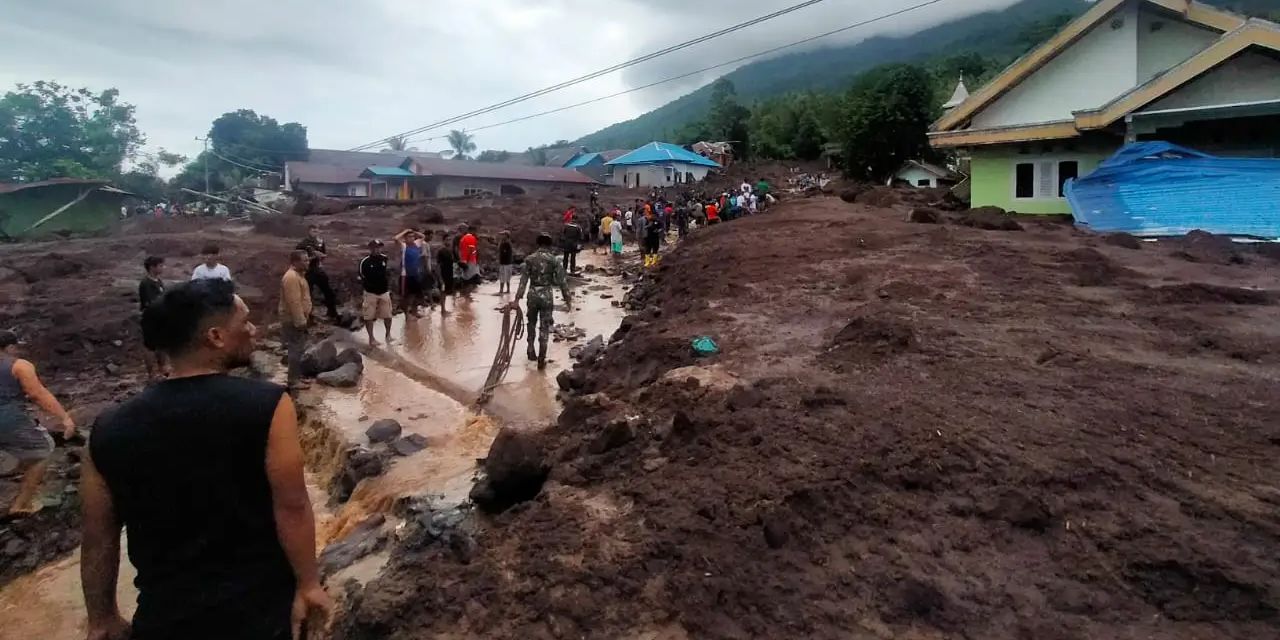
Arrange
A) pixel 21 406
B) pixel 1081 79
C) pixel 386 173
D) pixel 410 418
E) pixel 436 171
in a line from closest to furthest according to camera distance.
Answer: pixel 21 406
pixel 410 418
pixel 1081 79
pixel 386 173
pixel 436 171

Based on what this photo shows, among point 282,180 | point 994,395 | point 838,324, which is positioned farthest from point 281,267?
point 282,180

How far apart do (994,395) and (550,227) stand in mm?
22883

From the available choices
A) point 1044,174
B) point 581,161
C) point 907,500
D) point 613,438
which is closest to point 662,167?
point 581,161

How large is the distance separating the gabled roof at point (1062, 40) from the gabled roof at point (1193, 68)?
66.3 inches

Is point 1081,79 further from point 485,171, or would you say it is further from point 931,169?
point 485,171

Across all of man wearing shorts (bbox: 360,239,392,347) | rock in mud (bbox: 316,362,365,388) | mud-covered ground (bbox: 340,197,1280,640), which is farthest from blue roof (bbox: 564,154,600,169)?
mud-covered ground (bbox: 340,197,1280,640)

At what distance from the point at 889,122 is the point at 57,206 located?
3754cm

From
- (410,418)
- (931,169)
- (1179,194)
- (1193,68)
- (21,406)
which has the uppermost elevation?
(1193,68)

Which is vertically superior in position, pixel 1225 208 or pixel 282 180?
pixel 282 180

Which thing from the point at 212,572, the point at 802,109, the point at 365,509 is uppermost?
the point at 802,109

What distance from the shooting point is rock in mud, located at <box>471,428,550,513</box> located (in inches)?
196

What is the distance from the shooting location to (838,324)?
862 centimetres

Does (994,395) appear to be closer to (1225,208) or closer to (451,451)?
(451,451)

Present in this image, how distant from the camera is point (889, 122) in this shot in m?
34.2
